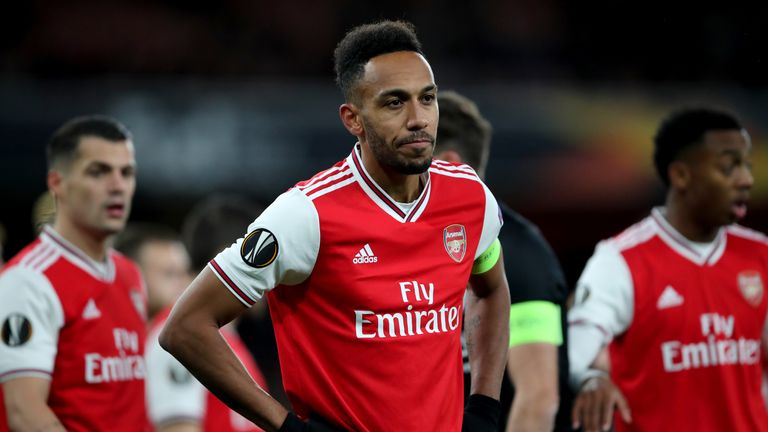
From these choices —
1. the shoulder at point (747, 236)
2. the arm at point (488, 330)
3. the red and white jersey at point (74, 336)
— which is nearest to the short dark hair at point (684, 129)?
the shoulder at point (747, 236)

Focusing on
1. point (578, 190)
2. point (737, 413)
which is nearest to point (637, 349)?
point (737, 413)

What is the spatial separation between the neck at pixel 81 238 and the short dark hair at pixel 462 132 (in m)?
1.59

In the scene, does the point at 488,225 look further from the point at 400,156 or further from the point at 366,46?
the point at 366,46

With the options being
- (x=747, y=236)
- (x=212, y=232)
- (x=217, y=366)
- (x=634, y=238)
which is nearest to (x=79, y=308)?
(x=212, y=232)

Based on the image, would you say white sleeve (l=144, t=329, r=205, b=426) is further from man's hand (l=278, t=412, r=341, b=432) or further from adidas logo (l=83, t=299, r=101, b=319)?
man's hand (l=278, t=412, r=341, b=432)

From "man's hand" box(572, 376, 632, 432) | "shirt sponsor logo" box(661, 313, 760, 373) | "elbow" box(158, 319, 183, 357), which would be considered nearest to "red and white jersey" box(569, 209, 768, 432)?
"shirt sponsor logo" box(661, 313, 760, 373)

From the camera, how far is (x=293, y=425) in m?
3.45

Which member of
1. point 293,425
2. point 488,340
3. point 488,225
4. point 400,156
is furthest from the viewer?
point 488,340

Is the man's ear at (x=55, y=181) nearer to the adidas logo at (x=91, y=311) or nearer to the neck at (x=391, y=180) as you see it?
the adidas logo at (x=91, y=311)

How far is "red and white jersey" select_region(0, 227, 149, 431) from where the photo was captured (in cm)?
462

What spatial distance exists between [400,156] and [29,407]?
1.90m

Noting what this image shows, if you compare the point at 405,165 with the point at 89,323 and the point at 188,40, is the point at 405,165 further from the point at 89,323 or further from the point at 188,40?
the point at 188,40

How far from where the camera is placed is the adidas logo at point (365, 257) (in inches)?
141

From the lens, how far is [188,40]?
48.3 feet
